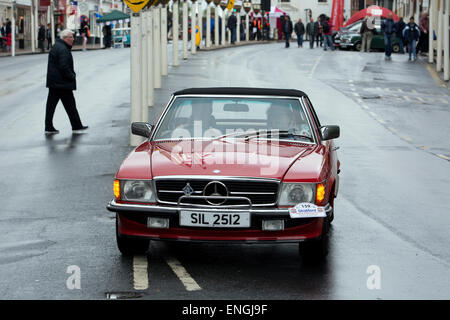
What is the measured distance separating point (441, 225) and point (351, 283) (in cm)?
302

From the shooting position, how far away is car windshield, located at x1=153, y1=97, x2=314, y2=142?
874 cm

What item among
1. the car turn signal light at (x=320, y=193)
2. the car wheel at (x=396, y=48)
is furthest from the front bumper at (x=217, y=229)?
the car wheel at (x=396, y=48)

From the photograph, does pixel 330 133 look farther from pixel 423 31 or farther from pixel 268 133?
pixel 423 31

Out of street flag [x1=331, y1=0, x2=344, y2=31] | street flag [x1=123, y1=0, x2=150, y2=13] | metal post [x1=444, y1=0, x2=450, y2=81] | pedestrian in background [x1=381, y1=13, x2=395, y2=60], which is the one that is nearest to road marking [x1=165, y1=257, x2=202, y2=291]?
street flag [x1=123, y1=0, x2=150, y2=13]

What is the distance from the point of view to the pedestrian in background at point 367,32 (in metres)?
51.7

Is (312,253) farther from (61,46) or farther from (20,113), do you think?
(20,113)

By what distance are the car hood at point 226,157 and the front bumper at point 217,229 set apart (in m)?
0.31

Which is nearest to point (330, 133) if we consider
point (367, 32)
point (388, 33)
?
point (388, 33)

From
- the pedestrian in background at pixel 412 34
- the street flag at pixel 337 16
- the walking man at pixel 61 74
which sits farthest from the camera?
the street flag at pixel 337 16

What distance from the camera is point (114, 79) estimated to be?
3181 centimetres

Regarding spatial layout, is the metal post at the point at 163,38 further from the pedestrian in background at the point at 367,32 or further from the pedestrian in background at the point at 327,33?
the pedestrian in background at the point at 327,33

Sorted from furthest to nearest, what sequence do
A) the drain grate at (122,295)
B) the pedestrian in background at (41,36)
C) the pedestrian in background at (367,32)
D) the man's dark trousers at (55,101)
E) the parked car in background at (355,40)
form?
the pedestrian in background at (41,36), the parked car in background at (355,40), the pedestrian in background at (367,32), the man's dark trousers at (55,101), the drain grate at (122,295)

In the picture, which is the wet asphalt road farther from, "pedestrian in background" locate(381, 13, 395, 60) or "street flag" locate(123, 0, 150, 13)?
"pedestrian in background" locate(381, 13, 395, 60)
